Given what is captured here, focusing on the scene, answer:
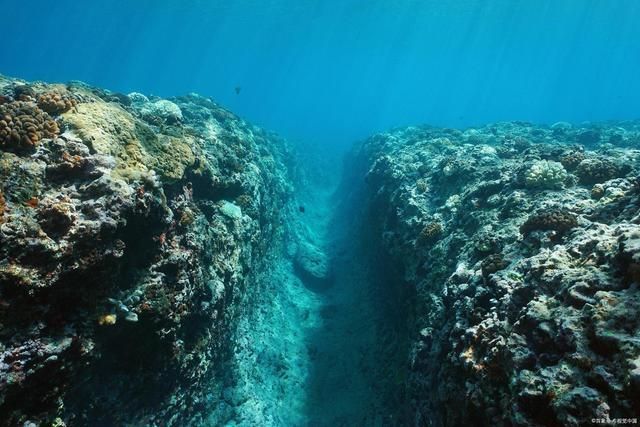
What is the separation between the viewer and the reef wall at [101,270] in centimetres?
527

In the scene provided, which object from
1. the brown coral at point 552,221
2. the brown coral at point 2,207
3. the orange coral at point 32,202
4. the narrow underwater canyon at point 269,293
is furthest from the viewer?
the brown coral at point 552,221

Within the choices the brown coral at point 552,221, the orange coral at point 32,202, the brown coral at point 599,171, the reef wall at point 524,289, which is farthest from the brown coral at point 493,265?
the orange coral at point 32,202

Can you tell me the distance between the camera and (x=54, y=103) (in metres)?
7.87

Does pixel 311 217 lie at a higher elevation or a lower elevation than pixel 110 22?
lower

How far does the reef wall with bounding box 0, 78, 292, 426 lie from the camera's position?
527 centimetres

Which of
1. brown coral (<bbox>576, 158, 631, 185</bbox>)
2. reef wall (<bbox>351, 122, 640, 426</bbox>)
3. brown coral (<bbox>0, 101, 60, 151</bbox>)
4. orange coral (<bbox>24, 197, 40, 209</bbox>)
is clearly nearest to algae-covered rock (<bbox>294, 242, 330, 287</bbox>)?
reef wall (<bbox>351, 122, 640, 426</bbox>)

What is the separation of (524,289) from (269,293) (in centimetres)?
1216

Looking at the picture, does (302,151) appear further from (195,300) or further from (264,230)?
(195,300)

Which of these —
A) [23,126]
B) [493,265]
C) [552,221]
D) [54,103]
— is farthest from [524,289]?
[54,103]

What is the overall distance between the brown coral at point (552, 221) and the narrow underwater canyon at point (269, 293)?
0.04 metres

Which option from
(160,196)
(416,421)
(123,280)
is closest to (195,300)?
(123,280)

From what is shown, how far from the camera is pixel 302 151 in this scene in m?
43.8

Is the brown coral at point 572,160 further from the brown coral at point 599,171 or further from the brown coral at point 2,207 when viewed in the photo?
the brown coral at point 2,207

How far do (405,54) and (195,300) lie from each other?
581 ft
